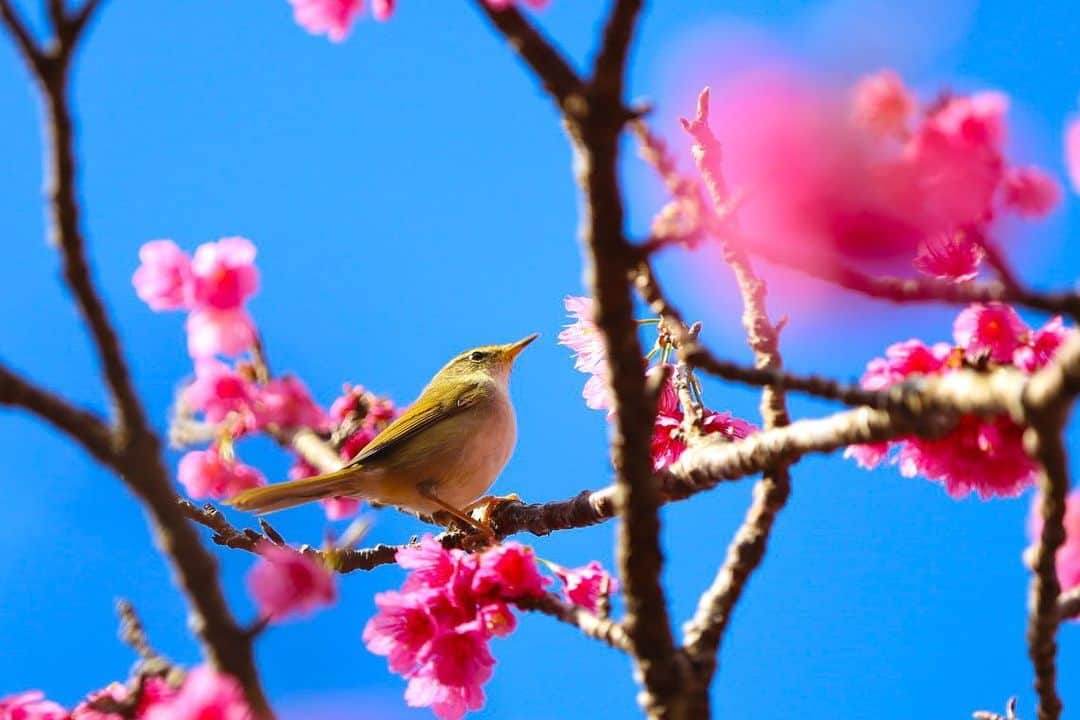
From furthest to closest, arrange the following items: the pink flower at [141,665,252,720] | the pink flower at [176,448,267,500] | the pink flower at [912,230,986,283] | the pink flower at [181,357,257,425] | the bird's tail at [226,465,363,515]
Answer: the bird's tail at [226,465,363,515] < the pink flower at [176,448,267,500] < the pink flower at [181,357,257,425] < the pink flower at [912,230,986,283] < the pink flower at [141,665,252,720]

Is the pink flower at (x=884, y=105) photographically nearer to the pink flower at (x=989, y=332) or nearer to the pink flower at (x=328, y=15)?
the pink flower at (x=989, y=332)

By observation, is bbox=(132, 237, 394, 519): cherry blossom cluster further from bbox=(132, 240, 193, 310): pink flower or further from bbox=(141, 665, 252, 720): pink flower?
bbox=(141, 665, 252, 720): pink flower

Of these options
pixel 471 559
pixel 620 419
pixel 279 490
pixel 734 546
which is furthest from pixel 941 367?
pixel 279 490

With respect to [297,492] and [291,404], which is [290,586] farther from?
[297,492]

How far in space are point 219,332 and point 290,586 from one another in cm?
95

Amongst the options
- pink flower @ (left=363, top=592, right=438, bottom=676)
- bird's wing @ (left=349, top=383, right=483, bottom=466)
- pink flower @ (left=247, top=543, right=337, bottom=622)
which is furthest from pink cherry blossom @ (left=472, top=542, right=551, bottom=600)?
bird's wing @ (left=349, top=383, right=483, bottom=466)

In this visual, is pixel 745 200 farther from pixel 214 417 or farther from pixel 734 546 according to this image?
pixel 214 417

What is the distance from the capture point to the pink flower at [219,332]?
2758mm

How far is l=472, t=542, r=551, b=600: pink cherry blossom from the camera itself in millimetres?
2723

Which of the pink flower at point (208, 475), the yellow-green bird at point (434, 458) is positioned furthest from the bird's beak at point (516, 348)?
the pink flower at point (208, 475)

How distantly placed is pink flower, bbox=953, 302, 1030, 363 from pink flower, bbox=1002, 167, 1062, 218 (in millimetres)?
713

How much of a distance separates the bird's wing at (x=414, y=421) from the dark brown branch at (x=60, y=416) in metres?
2.97

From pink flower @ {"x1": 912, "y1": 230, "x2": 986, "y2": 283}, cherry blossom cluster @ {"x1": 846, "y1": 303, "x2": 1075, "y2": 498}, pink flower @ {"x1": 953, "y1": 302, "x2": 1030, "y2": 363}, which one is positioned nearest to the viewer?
pink flower @ {"x1": 912, "y1": 230, "x2": 986, "y2": 283}

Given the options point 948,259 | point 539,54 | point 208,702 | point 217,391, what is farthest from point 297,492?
point 539,54
